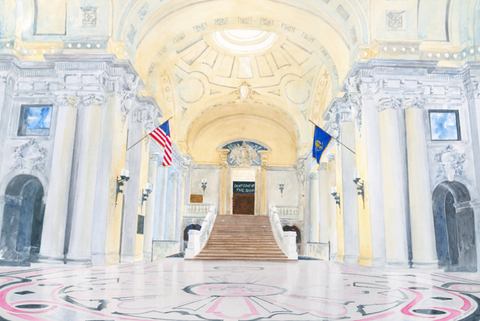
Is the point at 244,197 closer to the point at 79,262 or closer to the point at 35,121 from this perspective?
the point at 35,121

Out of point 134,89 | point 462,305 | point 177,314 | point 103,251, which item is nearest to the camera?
point 177,314

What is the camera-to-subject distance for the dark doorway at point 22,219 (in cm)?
1164

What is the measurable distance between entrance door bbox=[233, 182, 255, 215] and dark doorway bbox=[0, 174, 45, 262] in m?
16.7

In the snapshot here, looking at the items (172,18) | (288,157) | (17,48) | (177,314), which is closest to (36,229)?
(17,48)

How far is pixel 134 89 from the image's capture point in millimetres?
12906

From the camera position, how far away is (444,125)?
12016 mm

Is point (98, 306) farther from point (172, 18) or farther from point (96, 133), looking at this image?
point (172, 18)

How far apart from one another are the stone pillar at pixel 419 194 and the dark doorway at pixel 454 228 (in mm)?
1083

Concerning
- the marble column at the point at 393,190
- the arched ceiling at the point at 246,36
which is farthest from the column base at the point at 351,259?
the arched ceiling at the point at 246,36

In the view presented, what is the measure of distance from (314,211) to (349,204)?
8914 mm

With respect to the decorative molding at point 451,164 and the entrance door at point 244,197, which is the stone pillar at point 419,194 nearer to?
the decorative molding at point 451,164

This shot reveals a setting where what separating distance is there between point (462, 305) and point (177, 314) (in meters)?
3.43

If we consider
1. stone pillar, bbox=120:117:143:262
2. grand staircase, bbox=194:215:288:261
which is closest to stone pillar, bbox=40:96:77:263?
stone pillar, bbox=120:117:143:262

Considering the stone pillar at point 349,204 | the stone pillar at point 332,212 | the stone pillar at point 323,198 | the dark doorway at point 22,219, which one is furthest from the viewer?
the stone pillar at point 323,198
